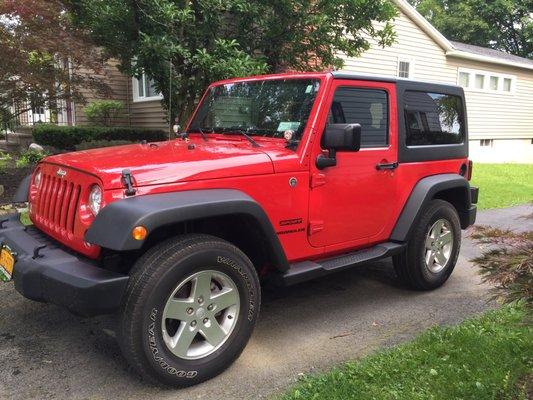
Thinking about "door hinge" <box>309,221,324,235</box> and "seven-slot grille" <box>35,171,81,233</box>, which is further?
"door hinge" <box>309,221,324,235</box>

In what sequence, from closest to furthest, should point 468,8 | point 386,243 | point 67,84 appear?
point 386,243 < point 67,84 < point 468,8

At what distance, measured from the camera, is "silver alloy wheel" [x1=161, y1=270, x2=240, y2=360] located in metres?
2.93

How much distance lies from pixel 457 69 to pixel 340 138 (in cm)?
1637

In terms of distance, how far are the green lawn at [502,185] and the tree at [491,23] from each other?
1895 centimetres

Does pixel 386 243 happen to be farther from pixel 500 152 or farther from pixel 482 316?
pixel 500 152

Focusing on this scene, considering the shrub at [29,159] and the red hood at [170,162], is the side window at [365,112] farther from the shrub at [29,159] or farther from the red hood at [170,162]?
the shrub at [29,159]

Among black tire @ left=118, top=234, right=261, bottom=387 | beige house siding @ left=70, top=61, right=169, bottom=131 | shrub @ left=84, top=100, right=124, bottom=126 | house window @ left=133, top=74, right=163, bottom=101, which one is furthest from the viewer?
house window @ left=133, top=74, right=163, bottom=101

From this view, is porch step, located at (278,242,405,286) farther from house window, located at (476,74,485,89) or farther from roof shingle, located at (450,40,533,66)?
house window, located at (476,74,485,89)

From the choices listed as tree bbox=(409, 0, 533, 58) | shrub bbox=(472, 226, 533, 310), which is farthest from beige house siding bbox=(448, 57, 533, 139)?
shrub bbox=(472, 226, 533, 310)

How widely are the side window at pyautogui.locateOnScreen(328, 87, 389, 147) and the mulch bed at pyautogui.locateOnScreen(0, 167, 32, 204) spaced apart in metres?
5.78

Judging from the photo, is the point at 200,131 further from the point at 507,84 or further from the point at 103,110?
the point at 507,84

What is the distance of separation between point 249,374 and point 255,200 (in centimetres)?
109

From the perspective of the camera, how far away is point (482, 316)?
13.2 feet

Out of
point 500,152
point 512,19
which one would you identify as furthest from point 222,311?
point 512,19
